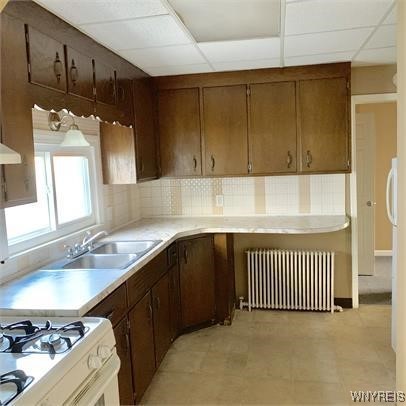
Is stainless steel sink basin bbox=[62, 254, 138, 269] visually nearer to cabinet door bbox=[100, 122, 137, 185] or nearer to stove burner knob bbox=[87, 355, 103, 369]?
cabinet door bbox=[100, 122, 137, 185]

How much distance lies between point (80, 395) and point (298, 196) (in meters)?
2.92

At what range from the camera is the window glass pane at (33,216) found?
7.61ft

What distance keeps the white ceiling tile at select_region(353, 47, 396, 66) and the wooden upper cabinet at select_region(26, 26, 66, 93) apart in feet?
7.40

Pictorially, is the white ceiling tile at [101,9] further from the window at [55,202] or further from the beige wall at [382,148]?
the beige wall at [382,148]

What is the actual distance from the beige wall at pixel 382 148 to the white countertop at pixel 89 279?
2.34 m

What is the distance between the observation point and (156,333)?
271cm

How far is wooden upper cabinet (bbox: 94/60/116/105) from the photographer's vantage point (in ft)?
8.36

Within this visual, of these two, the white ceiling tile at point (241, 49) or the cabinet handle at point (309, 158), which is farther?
the cabinet handle at point (309, 158)

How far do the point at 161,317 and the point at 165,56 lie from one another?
1.94 meters

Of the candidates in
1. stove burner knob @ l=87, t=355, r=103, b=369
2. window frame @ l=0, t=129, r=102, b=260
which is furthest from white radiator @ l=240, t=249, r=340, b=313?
stove burner knob @ l=87, t=355, r=103, b=369

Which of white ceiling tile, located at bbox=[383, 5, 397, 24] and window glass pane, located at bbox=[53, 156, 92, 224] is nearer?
white ceiling tile, located at bbox=[383, 5, 397, 24]

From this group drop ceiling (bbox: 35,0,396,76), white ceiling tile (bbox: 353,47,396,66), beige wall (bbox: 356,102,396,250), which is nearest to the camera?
drop ceiling (bbox: 35,0,396,76)

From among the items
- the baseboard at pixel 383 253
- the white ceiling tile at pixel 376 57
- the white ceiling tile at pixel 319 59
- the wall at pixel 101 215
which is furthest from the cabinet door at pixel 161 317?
the baseboard at pixel 383 253

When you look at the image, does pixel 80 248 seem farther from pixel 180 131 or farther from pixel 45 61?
pixel 180 131
